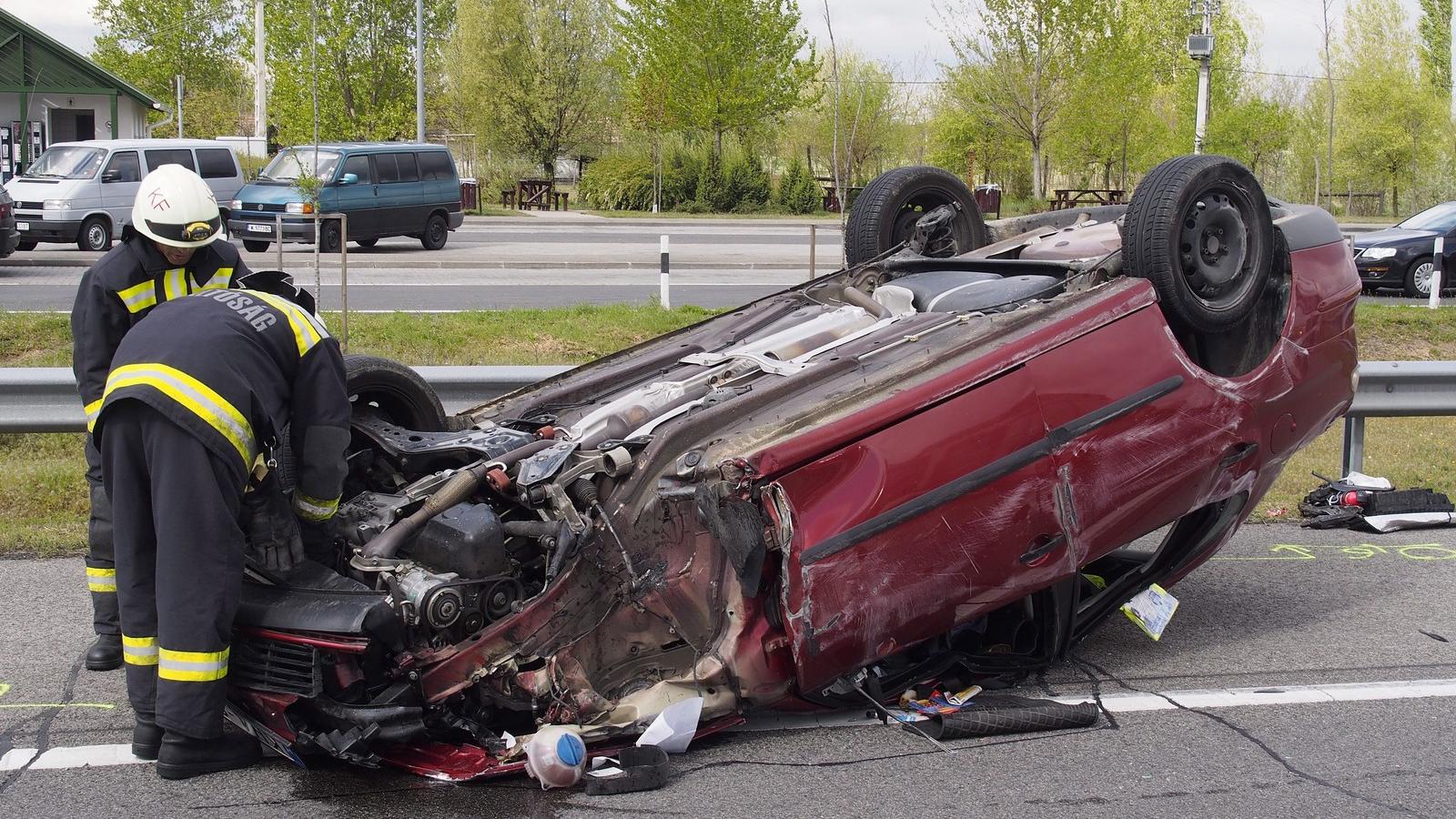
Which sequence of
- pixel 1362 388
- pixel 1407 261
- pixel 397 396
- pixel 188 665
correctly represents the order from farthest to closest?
pixel 1407 261, pixel 1362 388, pixel 397 396, pixel 188 665

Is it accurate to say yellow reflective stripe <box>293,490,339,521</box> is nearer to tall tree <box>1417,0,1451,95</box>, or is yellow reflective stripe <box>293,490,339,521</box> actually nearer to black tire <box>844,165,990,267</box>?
black tire <box>844,165,990,267</box>

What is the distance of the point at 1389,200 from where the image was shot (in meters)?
42.0

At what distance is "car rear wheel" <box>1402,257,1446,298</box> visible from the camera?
16.8 m

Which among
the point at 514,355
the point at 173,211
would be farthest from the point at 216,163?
the point at 173,211

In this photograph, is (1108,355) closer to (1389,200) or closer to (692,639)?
(692,639)

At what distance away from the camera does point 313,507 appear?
12.8 ft

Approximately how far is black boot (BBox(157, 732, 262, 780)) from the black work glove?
494 mm

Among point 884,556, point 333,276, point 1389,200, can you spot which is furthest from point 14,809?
point 1389,200

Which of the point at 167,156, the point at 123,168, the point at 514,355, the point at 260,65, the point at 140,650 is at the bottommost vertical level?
the point at 140,650

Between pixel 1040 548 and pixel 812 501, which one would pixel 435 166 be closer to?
pixel 1040 548

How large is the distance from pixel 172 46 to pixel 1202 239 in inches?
1808

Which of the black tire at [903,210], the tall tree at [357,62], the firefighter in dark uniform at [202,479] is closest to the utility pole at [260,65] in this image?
the tall tree at [357,62]

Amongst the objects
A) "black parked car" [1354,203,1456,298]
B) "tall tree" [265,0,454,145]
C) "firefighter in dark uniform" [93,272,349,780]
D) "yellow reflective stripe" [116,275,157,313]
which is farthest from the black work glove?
"black parked car" [1354,203,1456,298]

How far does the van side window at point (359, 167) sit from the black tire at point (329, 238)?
1003 millimetres
